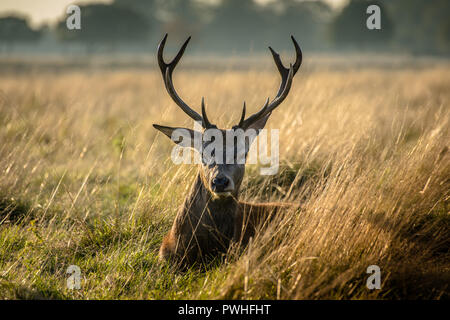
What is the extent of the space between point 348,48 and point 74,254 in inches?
2931

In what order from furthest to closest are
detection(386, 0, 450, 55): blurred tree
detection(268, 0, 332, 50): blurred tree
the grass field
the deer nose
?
detection(386, 0, 450, 55): blurred tree, detection(268, 0, 332, 50): blurred tree, the deer nose, the grass field

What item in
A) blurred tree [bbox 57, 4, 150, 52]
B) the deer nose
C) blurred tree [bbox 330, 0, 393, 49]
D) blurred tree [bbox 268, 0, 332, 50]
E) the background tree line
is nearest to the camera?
the deer nose

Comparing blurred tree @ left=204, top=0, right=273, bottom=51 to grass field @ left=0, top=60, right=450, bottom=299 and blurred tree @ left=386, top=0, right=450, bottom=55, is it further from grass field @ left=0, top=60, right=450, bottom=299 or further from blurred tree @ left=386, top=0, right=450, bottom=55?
grass field @ left=0, top=60, right=450, bottom=299

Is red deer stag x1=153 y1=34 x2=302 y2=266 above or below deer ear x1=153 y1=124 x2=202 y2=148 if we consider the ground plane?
below

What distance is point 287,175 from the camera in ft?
18.4

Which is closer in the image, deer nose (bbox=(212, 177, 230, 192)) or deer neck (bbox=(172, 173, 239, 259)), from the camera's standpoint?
deer nose (bbox=(212, 177, 230, 192))

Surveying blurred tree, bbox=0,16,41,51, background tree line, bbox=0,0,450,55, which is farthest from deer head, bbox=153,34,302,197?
blurred tree, bbox=0,16,41,51

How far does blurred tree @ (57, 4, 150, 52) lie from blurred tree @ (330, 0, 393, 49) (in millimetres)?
30120

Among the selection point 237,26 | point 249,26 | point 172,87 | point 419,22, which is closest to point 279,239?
point 172,87

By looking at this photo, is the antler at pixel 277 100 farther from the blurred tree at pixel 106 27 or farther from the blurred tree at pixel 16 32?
the blurred tree at pixel 106 27

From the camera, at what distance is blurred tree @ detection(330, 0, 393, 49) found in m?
64.0

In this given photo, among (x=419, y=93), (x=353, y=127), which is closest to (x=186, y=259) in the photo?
(x=353, y=127)

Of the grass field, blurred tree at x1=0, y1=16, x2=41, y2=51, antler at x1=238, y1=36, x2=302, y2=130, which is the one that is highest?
blurred tree at x1=0, y1=16, x2=41, y2=51

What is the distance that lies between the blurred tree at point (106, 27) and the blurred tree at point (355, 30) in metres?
30.1
